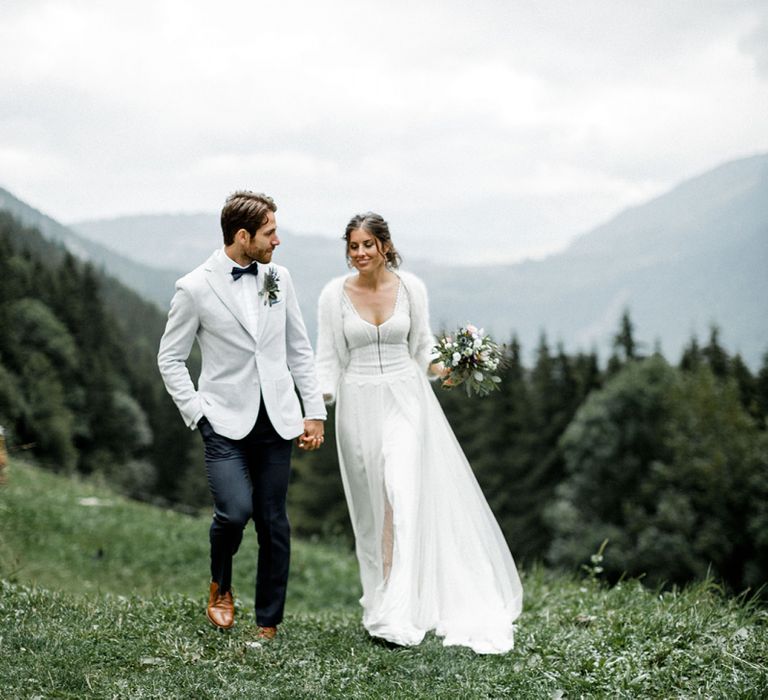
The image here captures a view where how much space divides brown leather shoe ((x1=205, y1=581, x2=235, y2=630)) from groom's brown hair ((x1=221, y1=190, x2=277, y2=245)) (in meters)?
2.19

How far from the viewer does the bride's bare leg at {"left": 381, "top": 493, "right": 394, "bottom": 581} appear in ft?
21.3

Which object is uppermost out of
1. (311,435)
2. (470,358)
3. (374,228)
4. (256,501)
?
(374,228)

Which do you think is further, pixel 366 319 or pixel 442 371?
pixel 442 371

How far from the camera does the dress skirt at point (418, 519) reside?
20.0 ft

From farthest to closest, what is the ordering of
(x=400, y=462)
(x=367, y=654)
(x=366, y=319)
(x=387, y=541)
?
(x=366, y=319) < (x=387, y=541) < (x=400, y=462) < (x=367, y=654)

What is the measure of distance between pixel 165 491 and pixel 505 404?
88.9ft

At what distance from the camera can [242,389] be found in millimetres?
5562

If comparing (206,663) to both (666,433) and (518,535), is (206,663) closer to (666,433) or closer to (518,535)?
(666,433)

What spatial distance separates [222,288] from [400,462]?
1.78 metres

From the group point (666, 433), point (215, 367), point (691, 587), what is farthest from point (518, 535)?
point (215, 367)

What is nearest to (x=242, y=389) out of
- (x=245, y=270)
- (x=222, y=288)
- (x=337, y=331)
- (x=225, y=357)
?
(x=225, y=357)

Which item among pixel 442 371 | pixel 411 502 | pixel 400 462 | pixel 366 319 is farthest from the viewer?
pixel 442 371

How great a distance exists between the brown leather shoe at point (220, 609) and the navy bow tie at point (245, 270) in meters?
1.91

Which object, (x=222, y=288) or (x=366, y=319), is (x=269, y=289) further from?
(x=366, y=319)
